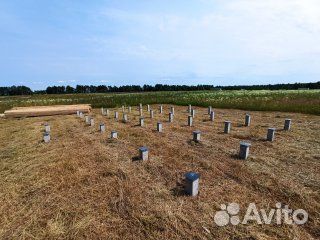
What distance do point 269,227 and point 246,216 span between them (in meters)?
0.37

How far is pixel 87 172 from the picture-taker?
6102 millimetres

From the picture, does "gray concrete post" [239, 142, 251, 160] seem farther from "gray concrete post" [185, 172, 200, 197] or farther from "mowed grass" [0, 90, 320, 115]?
"mowed grass" [0, 90, 320, 115]

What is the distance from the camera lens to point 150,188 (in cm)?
517

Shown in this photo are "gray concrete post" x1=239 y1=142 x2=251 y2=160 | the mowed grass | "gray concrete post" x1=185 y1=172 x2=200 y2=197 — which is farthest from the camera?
the mowed grass

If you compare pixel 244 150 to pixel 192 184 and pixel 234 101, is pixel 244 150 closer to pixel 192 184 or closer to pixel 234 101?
pixel 192 184

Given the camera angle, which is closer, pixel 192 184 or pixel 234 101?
pixel 192 184

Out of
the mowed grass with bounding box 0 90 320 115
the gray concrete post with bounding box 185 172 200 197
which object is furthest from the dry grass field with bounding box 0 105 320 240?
the mowed grass with bounding box 0 90 320 115

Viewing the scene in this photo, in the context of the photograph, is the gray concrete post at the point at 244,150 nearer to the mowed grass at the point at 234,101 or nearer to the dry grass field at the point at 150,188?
the dry grass field at the point at 150,188

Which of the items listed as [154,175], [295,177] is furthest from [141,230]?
[295,177]

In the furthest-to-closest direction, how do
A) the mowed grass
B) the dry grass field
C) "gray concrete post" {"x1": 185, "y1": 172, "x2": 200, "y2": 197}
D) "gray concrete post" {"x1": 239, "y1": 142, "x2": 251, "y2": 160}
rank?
the mowed grass
"gray concrete post" {"x1": 239, "y1": 142, "x2": 251, "y2": 160}
"gray concrete post" {"x1": 185, "y1": 172, "x2": 200, "y2": 197}
the dry grass field

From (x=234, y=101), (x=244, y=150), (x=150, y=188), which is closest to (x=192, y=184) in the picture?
(x=150, y=188)

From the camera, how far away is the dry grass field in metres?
3.87

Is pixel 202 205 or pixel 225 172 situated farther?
pixel 225 172

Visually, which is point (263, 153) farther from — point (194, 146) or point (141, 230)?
point (141, 230)
